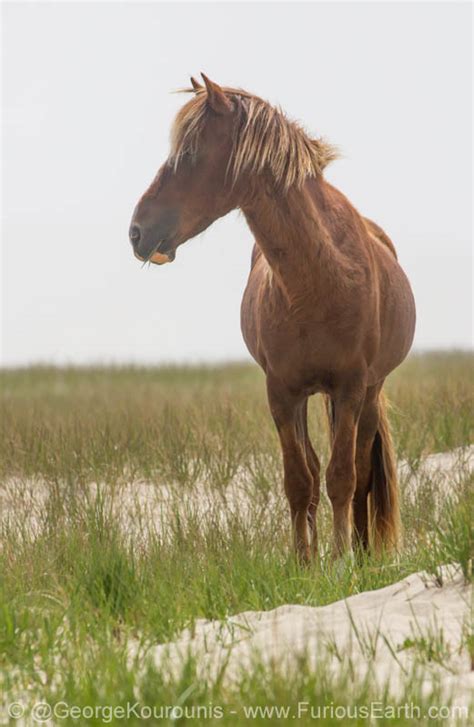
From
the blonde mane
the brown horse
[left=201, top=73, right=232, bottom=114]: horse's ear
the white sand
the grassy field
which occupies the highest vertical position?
[left=201, top=73, right=232, bottom=114]: horse's ear

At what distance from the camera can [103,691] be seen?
123 inches

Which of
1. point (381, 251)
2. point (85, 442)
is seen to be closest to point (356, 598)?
point (381, 251)

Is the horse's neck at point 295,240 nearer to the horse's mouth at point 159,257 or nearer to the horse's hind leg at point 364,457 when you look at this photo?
the horse's mouth at point 159,257

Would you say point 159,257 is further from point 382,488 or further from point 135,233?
point 382,488

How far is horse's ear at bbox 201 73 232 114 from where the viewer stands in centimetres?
493

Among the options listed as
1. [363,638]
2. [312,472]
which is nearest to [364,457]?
[312,472]

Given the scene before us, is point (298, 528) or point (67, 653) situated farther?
point (298, 528)

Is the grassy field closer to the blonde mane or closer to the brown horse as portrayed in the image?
the brown horse

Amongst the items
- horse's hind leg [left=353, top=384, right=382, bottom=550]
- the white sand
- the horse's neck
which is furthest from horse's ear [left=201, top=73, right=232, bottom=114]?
the white sand

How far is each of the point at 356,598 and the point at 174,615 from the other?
72 centimetres

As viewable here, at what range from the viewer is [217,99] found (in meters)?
4.97

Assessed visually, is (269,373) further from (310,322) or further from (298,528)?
(298,528)

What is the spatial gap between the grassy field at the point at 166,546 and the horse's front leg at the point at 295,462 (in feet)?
0.56

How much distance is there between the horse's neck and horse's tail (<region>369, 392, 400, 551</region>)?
1.43 meters
